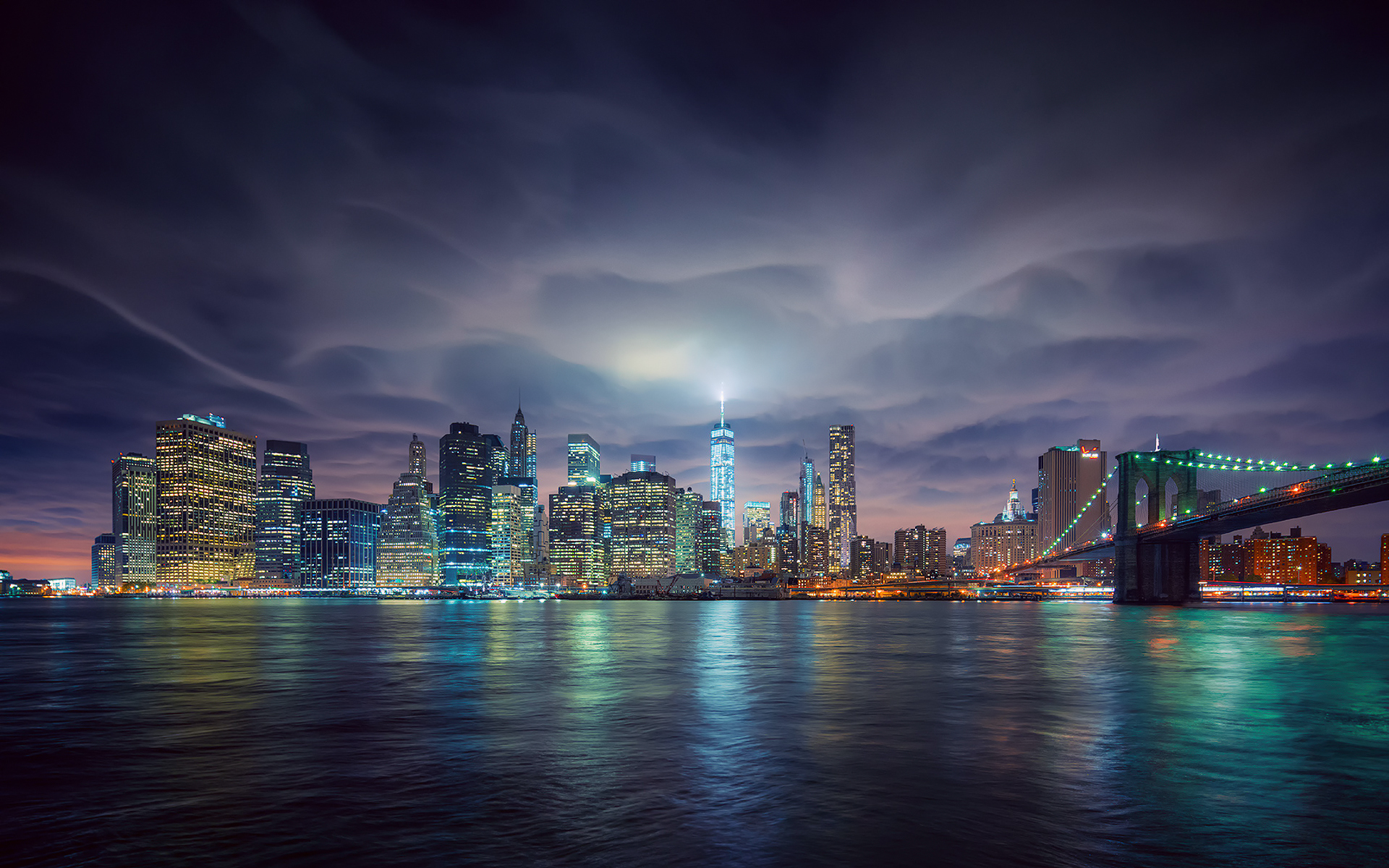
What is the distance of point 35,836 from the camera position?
16.1 metres

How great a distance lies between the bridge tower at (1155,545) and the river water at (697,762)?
294ft

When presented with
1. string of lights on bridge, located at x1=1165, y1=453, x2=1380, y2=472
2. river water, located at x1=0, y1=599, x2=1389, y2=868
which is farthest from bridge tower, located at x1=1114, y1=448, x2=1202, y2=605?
river water, located at x1=0, y1=599, x2=1389, y2=868

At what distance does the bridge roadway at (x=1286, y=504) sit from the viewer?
9375 centimetres

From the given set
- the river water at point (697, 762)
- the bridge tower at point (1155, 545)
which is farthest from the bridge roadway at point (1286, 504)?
the river water at point (697, 762)

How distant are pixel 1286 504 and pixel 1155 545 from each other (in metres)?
33.8

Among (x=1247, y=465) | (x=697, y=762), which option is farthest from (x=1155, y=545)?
(x=697, y=762)

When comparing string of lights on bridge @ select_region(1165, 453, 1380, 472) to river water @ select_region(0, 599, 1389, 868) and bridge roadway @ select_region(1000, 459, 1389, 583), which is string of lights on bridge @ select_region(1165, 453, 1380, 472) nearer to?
bridge roadway @ select_region(1000, 459, 1389, 583)

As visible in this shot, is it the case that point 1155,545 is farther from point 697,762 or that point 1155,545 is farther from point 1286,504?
point 697,762

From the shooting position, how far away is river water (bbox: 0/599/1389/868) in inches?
616

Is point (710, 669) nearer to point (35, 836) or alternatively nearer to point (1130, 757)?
point (1130, 757)

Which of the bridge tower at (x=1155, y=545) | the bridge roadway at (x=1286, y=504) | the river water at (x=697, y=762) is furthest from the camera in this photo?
the bridge tower at (x=1155, y=545)

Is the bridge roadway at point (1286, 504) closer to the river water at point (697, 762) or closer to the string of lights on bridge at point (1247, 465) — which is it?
the string of lights on bridge at point (1247, 465)

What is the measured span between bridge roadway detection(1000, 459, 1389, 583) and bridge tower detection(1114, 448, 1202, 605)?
2.13 m

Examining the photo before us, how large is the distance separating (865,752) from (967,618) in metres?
114
